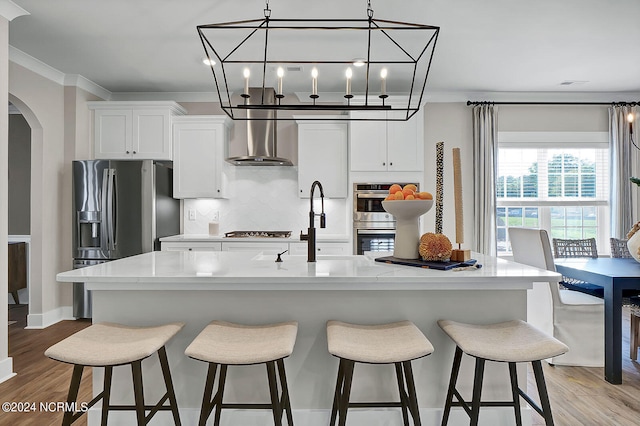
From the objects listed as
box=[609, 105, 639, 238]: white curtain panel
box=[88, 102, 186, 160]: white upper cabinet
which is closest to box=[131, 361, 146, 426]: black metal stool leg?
box=[88, 102, 186, 160]: white upper cabinet

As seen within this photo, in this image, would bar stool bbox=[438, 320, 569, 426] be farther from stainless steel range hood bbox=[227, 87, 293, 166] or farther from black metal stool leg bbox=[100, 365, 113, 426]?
stainless steel range hood bbox=[227, 87, 293, 166]

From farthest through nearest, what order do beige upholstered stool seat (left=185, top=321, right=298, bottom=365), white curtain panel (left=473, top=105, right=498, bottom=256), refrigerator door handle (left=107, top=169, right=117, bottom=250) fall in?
white curtain panel (left=473, top=105, right=498, bottom=256)
refrigerator door handle (left=107, top=169, right=117, bottom=250)
beige upholstered stool seat (left=185, top=321, right=298, bottom=365)

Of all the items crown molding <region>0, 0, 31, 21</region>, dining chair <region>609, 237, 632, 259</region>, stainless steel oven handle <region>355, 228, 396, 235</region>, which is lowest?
dining chair <region>609, 237, 632, 259</region>

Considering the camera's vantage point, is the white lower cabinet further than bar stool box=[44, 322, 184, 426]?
Yes

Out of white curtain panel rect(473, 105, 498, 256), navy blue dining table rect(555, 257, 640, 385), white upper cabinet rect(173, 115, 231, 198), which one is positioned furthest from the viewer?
white curtain panel rect(473, 105, 498, 256)

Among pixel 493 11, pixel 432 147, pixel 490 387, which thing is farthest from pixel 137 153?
pixel 490 387

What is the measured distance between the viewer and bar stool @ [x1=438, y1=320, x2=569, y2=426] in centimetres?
162

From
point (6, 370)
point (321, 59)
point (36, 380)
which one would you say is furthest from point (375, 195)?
point (6, 370)

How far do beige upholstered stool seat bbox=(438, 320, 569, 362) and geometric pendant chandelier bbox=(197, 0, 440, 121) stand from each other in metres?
1.34

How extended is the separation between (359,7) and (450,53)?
123 centimetres

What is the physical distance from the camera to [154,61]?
388 cm

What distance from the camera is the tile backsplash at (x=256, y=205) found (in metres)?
4.98

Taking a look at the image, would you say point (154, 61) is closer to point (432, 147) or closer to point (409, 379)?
point (432, 147)

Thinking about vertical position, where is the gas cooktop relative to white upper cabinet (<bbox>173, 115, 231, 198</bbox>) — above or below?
below
